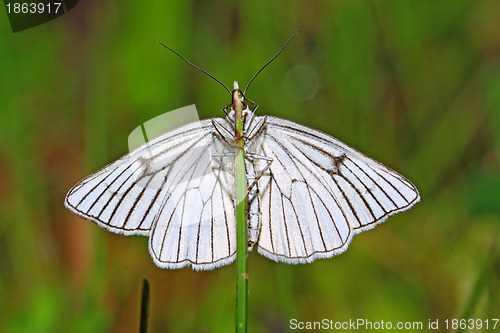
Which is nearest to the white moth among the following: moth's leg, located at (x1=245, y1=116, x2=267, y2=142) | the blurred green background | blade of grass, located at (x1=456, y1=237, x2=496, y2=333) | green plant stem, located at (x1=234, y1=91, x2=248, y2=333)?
moth's leg, located at (x1=245, y1=116, x2=267, y2=142)

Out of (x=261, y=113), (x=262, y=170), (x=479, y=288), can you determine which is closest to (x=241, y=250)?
(x=262, y=170)

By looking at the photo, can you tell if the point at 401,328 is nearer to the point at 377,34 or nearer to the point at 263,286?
the point at 263,286

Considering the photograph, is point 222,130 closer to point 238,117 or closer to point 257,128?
point 257,128

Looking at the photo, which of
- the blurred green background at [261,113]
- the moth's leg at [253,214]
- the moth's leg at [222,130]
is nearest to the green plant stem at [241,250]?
the moth's leg at [222,130]

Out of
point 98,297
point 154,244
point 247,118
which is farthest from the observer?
point 98,297

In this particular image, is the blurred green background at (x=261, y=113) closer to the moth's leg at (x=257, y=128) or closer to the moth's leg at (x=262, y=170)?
the moth's leg at (x=262, y=170)

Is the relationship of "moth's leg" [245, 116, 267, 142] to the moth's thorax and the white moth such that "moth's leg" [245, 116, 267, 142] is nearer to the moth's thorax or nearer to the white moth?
the white moth

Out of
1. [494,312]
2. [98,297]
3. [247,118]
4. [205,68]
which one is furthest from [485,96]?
[98,297]
